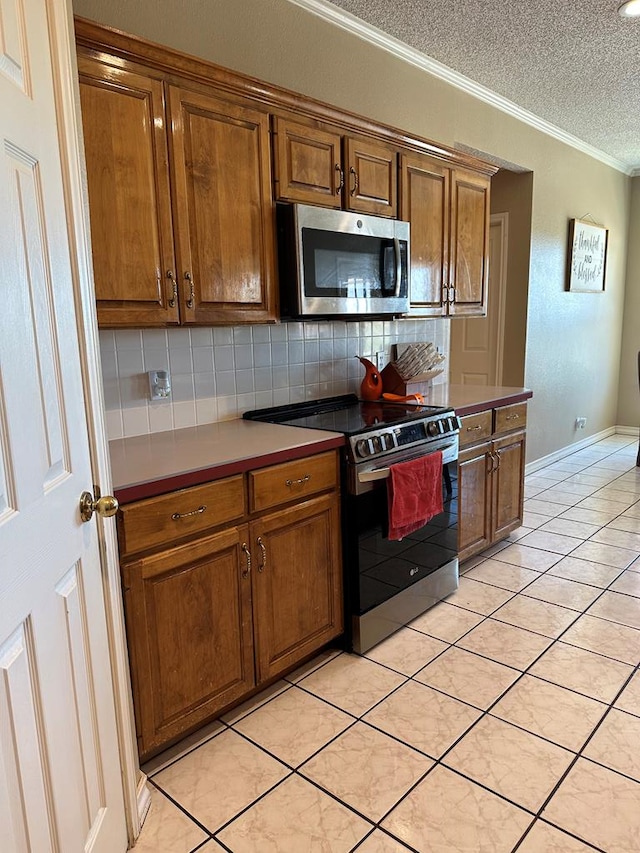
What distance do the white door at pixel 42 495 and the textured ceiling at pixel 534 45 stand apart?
226 centimetres

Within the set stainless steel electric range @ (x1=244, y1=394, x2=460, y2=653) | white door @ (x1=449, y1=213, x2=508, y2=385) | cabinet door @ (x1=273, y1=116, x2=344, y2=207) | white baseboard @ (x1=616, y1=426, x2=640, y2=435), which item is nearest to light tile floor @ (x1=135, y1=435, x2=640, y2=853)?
stainless steel electric range @ (x1=244, y1=394, x2=460, y2=653)

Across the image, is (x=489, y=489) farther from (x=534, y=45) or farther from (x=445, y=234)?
(x=534, y=45)

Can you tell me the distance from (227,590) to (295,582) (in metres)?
0.32

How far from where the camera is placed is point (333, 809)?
1.65 meters

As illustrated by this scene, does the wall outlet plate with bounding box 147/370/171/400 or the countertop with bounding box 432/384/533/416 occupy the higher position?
the wall outlet plate with bounding box 147/370/171/400

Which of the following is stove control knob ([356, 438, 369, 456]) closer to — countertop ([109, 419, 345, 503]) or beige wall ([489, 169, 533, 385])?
countertop ([109, 419, 345, 503])

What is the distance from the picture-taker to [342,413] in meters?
2.74

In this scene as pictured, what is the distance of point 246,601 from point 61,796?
90 centimetres

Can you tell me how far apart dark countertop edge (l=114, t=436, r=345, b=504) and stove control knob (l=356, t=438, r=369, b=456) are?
64 mm

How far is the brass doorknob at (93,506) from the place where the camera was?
126 centimetres

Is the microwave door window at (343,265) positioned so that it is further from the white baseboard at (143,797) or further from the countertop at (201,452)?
the white baseboard at (143,797)

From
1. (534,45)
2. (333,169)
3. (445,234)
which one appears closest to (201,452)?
(333,169)

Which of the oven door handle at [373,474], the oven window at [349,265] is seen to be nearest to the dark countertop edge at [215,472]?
the oven door handle at [373,474]

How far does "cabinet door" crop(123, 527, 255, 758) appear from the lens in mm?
1695
